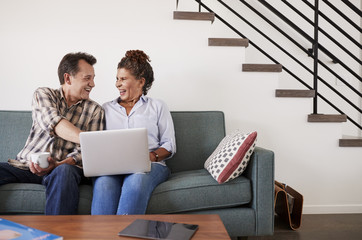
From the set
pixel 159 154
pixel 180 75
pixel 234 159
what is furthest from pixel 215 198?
pixel 180 75

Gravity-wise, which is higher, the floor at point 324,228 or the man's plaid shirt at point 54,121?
the man's plaid shirt at point 54,121

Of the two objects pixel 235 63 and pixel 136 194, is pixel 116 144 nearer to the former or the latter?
pixel 136 194

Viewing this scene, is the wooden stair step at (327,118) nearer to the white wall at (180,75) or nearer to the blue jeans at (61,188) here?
the white wall at (180,75)

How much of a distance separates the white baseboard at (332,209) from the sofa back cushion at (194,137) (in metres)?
0.95

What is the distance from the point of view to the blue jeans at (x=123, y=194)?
1.61 m

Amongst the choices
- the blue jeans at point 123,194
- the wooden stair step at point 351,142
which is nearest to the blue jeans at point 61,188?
the blue jeans at point 123,194

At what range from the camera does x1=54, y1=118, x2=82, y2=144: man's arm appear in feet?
6.21

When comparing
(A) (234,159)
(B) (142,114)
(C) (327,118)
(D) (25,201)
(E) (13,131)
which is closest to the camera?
(D) (25,201)

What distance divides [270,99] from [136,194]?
1.47m

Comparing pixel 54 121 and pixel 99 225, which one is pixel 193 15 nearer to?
pixel 54 121

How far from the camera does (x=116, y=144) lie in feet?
5.21

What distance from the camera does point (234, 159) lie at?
1828 mm

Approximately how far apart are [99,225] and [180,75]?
170 cm

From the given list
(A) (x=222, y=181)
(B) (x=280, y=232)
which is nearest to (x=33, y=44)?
(A) (x=222, y=181)
